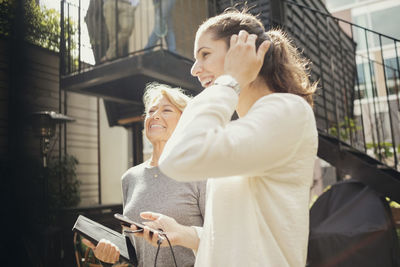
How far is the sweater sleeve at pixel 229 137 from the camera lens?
2.32 feet

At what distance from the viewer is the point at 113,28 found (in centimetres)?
449

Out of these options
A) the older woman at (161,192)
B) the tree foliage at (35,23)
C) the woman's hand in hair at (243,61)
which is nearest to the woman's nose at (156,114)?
the older woman at (161,192)

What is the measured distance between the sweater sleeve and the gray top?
87 centimetres

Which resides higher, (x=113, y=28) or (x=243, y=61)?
(x=113, y=28)

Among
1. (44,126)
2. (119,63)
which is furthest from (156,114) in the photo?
(119,63)

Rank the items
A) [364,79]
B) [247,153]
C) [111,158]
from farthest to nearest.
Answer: [111,158] → [364,79] → [247,153]

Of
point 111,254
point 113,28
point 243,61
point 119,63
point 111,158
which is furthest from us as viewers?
point 111,158

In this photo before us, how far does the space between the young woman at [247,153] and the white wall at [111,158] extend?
473cm

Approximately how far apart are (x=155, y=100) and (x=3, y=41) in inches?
32.4

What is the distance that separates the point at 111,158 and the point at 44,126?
3.96 m

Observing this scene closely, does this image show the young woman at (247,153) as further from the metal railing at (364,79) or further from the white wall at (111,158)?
the white wall at (111,158)

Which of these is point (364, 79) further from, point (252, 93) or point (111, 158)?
point (252, 93)

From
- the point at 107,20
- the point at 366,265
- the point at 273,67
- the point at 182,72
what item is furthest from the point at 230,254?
the point at 107,20

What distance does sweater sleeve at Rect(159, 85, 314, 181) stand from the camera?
0.71 meters
